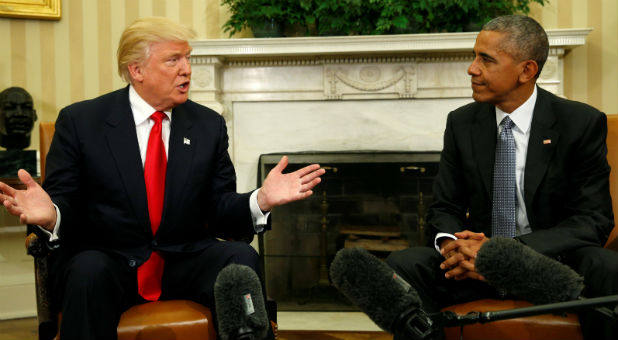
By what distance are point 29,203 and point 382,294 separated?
112 cm

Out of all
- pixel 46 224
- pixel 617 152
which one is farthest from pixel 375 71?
pixel 46 224

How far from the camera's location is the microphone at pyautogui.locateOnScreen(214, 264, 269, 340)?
105cm

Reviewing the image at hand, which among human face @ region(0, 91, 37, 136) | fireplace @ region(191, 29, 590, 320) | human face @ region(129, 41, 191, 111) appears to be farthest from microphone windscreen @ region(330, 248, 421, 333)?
human face @ region(0, 91, 37, 136)

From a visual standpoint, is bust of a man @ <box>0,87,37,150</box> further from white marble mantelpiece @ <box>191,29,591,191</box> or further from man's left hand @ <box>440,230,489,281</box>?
Answer: man's left hand @ <box>440,230,489,281</box>

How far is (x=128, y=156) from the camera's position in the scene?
6.46ft

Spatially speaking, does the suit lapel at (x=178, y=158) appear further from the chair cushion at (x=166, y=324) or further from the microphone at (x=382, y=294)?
the microphone at (x=382, y=294)

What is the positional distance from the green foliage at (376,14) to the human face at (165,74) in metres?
1.54

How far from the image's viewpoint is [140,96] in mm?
2107

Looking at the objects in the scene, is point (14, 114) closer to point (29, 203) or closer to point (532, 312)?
point (29, 203)

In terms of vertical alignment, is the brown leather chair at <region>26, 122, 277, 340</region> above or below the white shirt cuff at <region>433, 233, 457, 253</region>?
below

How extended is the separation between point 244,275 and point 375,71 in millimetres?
2752

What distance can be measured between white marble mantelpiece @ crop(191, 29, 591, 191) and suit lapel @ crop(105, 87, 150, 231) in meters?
1.61

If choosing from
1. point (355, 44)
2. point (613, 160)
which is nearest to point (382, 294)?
point (613, 160)

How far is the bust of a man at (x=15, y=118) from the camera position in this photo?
10.8 feet
